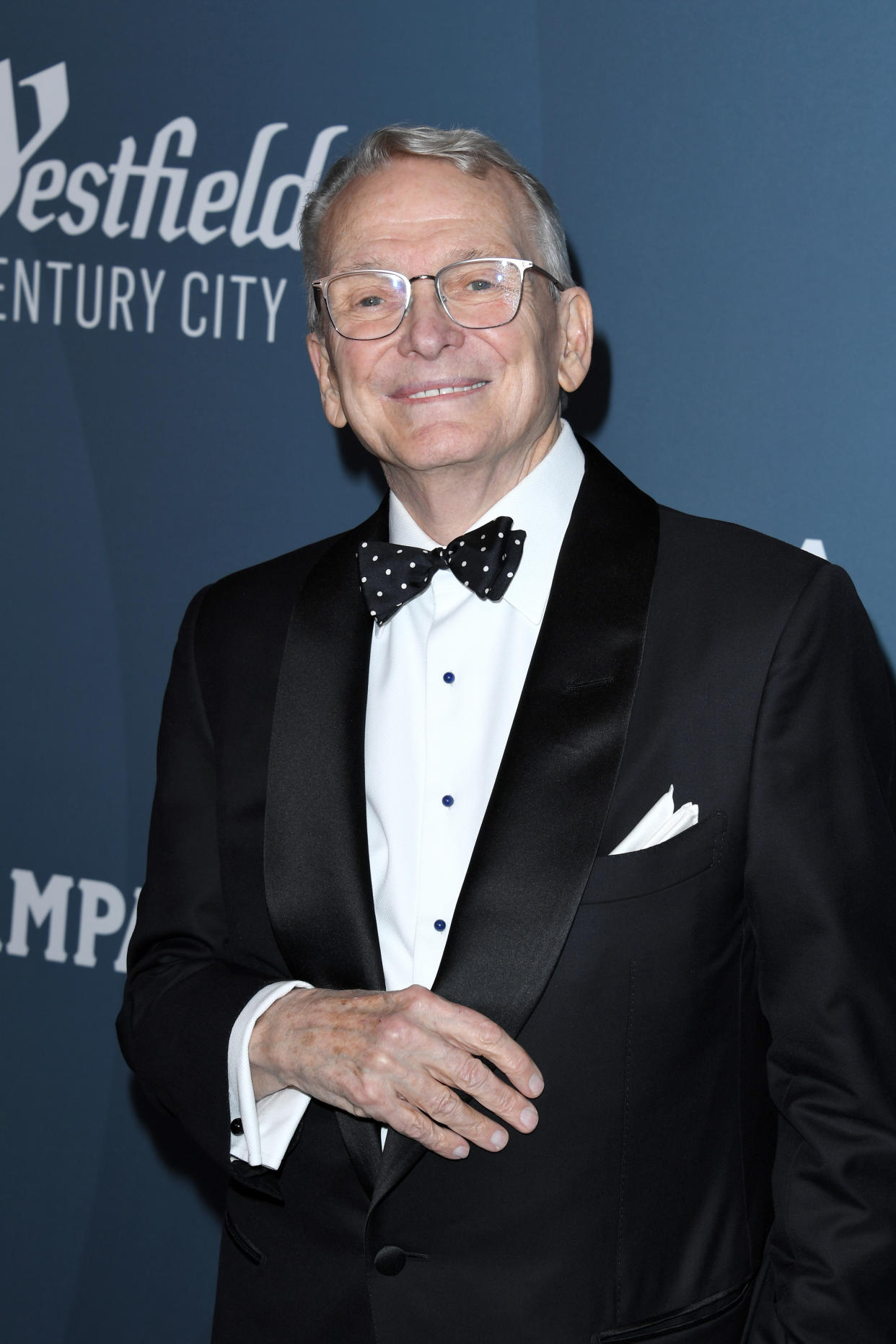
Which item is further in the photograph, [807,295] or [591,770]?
[807,295]

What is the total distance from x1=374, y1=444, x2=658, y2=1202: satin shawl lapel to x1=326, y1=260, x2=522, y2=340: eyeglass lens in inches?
11.8

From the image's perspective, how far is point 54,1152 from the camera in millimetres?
2668

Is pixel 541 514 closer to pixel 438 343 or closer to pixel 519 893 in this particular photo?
pixel 438 343

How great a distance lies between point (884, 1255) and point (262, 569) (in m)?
1.11

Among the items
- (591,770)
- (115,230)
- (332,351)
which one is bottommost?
(591,770)

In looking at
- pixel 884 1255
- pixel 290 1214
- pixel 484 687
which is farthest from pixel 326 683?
pixel 884 1255

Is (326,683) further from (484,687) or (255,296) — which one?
(255,296)

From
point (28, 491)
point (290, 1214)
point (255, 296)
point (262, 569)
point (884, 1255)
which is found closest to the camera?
point (884, 1255)

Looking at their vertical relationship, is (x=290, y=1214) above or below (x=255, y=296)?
below

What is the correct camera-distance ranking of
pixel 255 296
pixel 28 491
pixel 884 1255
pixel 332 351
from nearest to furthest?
pixel 884 1255
pixel 332 351
pixel 255 296
pixel 28 491

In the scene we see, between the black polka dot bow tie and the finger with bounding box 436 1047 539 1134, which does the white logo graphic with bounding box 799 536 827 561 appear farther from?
the finger with bounding box 436 1047 539 1134

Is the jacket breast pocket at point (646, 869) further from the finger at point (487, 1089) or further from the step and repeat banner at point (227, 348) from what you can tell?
the step and repeat banner at point (227, 348)

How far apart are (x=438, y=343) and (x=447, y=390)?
54mm

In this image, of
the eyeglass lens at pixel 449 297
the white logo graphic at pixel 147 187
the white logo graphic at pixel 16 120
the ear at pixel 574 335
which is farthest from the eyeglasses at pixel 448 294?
the white logo graphic at pixel 16 120
